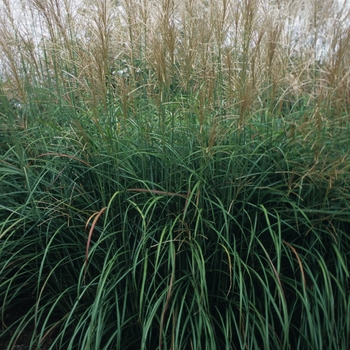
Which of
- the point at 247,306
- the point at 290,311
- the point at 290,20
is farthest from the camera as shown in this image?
the point at 290,20

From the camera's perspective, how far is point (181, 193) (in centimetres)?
305

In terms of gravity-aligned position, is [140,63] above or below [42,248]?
above

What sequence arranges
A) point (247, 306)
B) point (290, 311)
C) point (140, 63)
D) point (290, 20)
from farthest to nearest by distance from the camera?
point (290, 20) < point (140, 63) < point (290, 311) < point (247, 306)

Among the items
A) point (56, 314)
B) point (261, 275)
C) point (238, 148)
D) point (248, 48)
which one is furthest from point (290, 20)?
point (56, 314)

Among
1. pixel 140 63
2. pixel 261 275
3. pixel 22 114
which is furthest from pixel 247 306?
pixel 22 114

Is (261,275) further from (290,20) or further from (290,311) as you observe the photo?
(290,20)

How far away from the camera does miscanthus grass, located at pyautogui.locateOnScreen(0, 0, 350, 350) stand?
2789 millimetres

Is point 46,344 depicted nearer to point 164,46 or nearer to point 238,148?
point 238,148

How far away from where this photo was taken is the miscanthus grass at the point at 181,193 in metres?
2.79

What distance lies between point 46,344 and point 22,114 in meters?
1.52

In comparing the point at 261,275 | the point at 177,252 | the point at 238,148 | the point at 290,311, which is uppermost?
the point at 238,148

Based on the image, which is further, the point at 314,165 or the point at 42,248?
the point at 42,248

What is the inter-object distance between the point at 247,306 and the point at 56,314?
46.4 inches

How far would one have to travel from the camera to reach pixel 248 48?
307 centimetres
